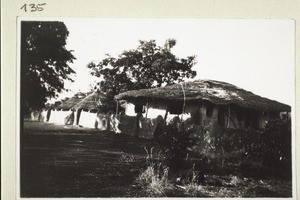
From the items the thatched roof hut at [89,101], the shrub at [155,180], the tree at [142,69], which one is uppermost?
the tree at [142,69]

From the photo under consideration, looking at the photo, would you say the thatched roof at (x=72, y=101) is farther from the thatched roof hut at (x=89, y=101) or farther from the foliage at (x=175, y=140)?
the foliage at (x=175, y=140)

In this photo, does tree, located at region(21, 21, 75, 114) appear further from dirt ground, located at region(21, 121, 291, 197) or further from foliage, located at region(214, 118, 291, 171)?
foliage, located at region(214, 118, 291, 171)

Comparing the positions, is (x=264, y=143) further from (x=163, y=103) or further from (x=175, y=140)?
(x=163, y=103)

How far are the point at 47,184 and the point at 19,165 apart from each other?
0.29 metres

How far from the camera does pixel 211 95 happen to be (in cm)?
360

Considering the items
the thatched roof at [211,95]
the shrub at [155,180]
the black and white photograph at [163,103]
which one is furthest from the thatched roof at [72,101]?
the shrub at [155,180]

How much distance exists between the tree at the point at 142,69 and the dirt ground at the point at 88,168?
40 centimetres

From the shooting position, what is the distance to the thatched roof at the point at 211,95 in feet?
11.7

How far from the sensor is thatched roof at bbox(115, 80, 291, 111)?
3566mm

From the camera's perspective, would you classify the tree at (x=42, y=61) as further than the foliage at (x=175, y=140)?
No

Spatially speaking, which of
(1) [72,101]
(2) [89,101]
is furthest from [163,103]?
(1) [72,101]

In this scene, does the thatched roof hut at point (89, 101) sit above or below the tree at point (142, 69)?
below

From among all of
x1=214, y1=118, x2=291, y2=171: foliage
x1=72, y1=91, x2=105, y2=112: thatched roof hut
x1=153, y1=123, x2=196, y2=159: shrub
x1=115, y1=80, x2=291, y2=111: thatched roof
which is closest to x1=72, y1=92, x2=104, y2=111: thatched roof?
x1=72, y1=91, x2=105, y2=112: thatched roof hut

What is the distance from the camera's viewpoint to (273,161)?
3.59 metres
